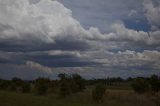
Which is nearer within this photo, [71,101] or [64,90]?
[71,101]

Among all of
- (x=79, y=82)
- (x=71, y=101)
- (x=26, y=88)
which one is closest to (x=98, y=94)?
(x=71, y=101)

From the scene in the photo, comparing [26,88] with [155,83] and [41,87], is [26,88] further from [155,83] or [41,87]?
[155,83]

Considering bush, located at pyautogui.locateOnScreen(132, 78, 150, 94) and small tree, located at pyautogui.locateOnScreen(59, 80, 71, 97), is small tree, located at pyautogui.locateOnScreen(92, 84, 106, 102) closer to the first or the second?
small tree, located at pyautogui.locateOnScreen(59, 80, 71, 97)

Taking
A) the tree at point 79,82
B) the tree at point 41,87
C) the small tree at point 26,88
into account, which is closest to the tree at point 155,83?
the tree at point 79,82

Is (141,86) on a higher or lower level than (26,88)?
higher

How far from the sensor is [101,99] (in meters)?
65.2

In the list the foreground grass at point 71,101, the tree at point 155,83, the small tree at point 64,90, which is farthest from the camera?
the tree at point 155,83

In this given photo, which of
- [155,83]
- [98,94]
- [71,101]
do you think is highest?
[155,83]

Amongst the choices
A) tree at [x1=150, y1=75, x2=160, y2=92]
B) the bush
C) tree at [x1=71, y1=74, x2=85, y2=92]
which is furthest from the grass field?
tree at [x1=150, y1=75, x2=160, y2=92]

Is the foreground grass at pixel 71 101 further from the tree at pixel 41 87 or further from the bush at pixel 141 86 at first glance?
the tree at pixel 41 87

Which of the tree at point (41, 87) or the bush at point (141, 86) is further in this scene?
the tree at point (41, 87)

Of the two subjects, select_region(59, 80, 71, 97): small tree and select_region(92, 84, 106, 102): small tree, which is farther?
select_region(59, 80, 71, 97): small tree

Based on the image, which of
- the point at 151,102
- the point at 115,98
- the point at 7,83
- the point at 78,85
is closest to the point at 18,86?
the point at 7,83

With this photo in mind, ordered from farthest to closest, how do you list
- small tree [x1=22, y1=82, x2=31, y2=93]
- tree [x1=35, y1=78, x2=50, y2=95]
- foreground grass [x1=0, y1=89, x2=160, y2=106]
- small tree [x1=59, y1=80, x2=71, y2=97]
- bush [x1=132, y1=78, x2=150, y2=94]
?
small tree [x1=22, y1=82, x2=31, y2=93] → tree [x1=35, y1=78, x2=50, y2=95] → bush [x1=132, y1=78, x2=150, y2=94] → small tree [x1=59, y1=80, x2=71, y2=97] → foreground grass [x1=0, y1=89, x2=160, y2=106]
